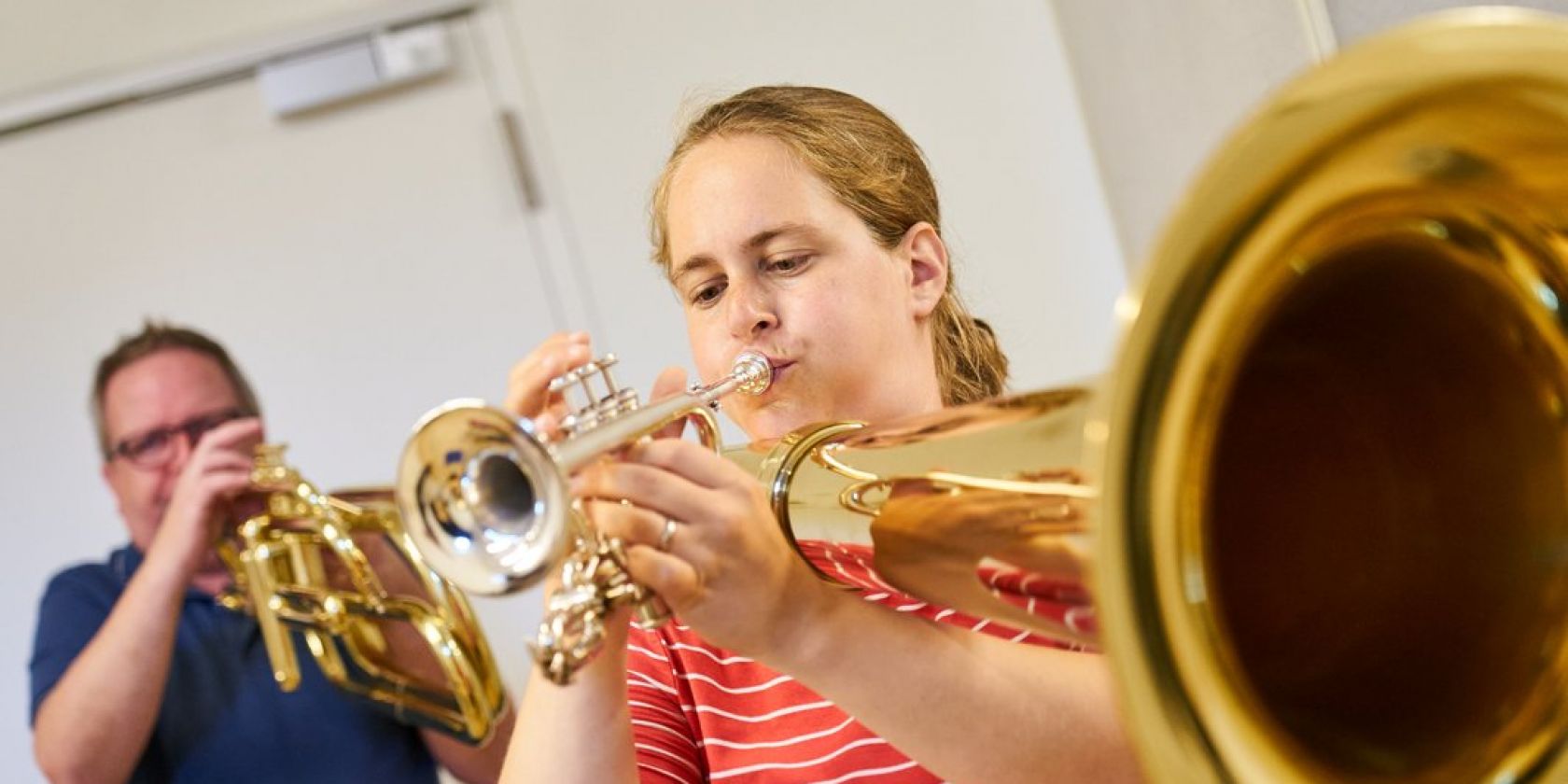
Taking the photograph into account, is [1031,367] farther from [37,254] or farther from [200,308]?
[37,254]

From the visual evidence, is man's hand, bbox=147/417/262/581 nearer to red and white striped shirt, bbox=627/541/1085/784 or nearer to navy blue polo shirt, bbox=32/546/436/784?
navy blue polo shirt, bbox=32/546/436/784

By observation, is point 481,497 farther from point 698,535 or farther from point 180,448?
point 180,448

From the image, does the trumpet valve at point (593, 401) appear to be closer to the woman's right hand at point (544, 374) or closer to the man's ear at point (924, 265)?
the woman's right hand at point (544, 374)

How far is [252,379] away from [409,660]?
53 centimetres

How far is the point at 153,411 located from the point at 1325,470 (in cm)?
148


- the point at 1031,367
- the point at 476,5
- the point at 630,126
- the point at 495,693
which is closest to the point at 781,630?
the point at 1031,367

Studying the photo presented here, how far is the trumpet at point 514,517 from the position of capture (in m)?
0.68

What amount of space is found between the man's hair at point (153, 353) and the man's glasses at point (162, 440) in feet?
0.12

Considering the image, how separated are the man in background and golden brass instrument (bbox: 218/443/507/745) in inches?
1.5

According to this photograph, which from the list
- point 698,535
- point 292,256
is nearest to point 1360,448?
point 698,535

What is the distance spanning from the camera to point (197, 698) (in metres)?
1.67

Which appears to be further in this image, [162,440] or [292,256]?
[292,256]

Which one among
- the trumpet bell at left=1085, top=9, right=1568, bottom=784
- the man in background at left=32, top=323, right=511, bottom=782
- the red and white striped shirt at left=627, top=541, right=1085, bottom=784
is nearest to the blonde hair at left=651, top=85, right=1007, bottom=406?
the red and white striped shirt at left=627, top=541, right=1085, bottom=784

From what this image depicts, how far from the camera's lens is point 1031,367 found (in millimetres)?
1314
